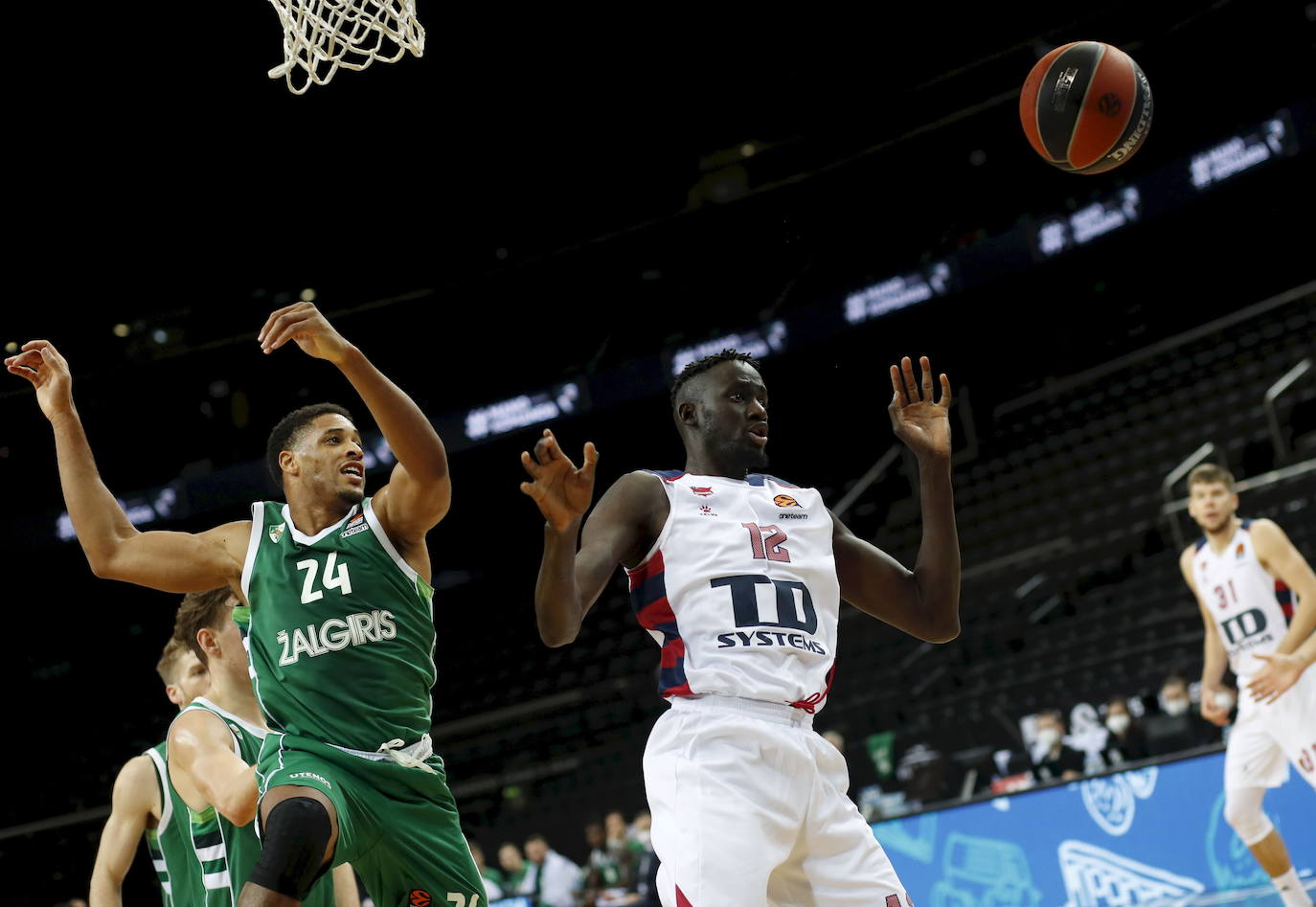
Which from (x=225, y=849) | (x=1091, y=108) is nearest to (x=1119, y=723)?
(x=1091, y=108)

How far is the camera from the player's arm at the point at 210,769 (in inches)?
144

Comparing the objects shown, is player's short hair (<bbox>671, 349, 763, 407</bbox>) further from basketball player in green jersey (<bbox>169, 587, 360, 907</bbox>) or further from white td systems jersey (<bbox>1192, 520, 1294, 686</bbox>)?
white td systems jersey (<bbox>1192, 520, 1294, 686</bbox>)

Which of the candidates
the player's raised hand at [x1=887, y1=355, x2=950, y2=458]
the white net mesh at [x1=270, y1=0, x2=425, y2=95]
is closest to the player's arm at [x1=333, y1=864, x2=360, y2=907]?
the player's raised hand at [x1=887, y1=355, x2=950, y2=458]

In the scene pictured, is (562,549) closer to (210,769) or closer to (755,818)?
(755,818)

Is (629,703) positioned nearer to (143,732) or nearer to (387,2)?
(143,732)

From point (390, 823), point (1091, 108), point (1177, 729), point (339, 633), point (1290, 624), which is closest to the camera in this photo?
point (390, 823)

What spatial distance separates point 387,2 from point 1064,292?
1342 centimetres

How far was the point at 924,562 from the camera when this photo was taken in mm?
3797

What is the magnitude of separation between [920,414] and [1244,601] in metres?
4.04

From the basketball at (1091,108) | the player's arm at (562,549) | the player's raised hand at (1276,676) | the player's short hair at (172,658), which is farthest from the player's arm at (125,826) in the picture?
the player's raised hand at (1276,676)

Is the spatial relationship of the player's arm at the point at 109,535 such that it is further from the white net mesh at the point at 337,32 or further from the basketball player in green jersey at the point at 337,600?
the white net mesh at the point at 337,32

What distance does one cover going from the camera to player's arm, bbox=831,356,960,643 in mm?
3744

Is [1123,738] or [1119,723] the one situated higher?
[1119,723]

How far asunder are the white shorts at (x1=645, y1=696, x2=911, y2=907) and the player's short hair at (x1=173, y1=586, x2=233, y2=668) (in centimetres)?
185
